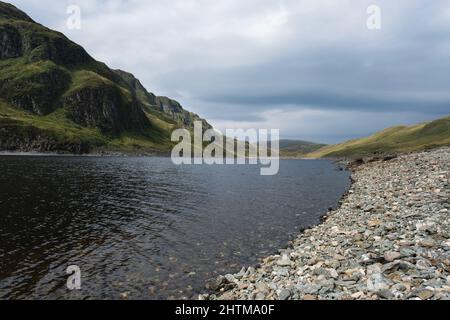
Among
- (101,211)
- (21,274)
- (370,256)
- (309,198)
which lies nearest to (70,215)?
(101,211)

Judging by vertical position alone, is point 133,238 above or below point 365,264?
below

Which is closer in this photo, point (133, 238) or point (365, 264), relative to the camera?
point (365, 264)

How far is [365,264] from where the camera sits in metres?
18.0

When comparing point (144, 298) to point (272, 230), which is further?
point (272, 230)

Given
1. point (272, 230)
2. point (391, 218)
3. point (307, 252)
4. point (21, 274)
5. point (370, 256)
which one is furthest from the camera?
point (272, 230)

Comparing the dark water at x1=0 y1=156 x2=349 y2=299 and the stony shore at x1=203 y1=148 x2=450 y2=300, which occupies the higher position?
the stony shore at x1=203 y1=148 x2=450 y2=300

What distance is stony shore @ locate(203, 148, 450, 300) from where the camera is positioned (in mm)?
14344

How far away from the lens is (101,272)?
915 inches

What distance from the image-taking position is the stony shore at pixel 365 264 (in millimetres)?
14344

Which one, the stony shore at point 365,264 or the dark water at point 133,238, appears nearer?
the stony shore at point 365,264

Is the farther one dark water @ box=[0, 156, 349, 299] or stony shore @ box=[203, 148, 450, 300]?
dark water @ box=[0, 156, 349, 299]

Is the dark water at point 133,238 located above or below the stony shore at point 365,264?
below
